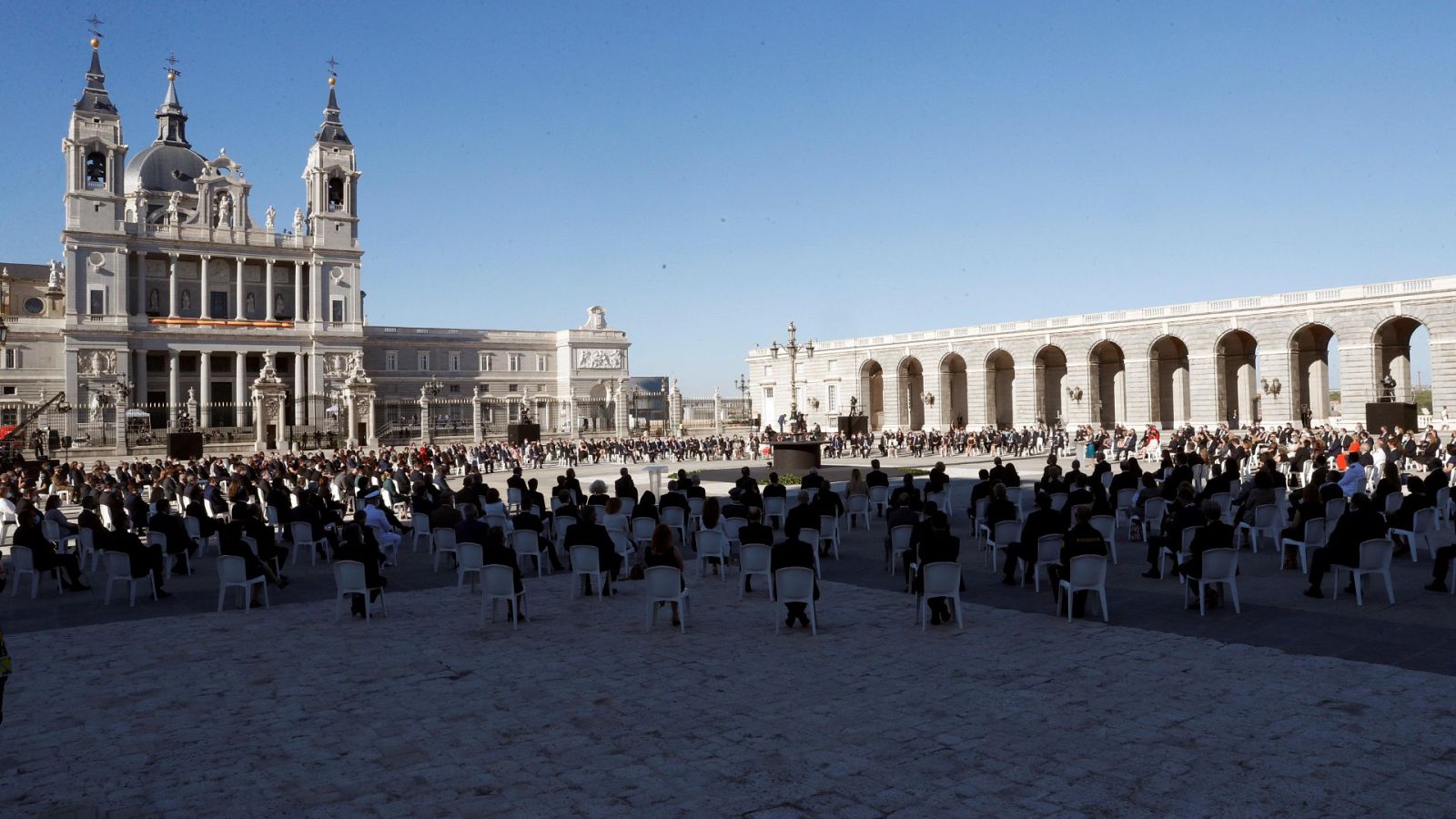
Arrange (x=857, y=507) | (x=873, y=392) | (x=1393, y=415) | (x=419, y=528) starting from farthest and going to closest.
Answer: (x=873, y=392), (x=1393, y=415), (x=857, y=507), (x=419, y=528)

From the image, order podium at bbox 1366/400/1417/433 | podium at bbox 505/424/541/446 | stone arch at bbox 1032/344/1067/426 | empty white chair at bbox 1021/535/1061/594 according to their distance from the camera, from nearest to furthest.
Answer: empty white chair at bbox 1021/535/1061/594 → podium at bbox 1366/400/1417/433 → podium at bbox 505/424/541/446 → stone arch at bbox 1032/344/1067/426

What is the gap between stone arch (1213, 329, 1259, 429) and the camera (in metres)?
50.2

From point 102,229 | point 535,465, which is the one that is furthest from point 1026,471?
point 102,229

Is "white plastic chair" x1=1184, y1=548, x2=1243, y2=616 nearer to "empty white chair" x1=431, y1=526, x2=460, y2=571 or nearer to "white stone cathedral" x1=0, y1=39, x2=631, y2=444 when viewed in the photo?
"empty white chair" x1=431, y1=526, x2=460, y2=571

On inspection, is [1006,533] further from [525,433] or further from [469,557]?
[525,433]

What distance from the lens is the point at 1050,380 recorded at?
58.9m

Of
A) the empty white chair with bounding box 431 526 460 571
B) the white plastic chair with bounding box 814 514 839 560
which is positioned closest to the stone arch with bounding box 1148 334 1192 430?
the white plastic chair with bounding box 814 514 839 560

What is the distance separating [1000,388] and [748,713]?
5692 cm

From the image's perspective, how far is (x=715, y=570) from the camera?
1357 cm

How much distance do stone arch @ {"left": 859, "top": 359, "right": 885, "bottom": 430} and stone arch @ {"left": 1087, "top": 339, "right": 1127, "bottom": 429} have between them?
1324 centimetres

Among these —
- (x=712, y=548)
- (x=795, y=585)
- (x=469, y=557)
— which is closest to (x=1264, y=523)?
(x=712, y=548)

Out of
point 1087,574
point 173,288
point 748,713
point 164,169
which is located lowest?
point 748,713

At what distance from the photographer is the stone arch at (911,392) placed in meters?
61.7

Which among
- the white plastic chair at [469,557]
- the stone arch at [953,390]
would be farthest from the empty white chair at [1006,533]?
the stone arch at [953,390]
